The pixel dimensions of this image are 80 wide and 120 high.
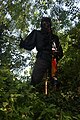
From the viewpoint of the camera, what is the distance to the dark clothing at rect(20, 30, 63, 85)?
689 cm

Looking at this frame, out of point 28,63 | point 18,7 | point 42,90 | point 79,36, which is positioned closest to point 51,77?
point 42,90

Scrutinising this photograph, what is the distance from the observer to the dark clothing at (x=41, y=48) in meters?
6.89

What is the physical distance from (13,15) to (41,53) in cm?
403

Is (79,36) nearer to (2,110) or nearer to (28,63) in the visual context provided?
(2,110)

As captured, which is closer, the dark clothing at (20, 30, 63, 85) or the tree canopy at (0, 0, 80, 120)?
the tree canopy at (0, 0, 80, 120)

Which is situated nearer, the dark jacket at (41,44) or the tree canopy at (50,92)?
the tree canopy at (50,92)

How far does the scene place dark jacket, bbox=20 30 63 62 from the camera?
Answer: 6969mm

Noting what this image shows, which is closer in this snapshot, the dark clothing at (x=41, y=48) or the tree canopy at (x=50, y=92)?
the tree canopy at (x=50, y=92)

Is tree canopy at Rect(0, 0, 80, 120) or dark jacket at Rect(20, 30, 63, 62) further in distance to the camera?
dark jacket at Rect(20, 30, 63, 62)

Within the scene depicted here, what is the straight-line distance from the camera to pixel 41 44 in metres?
6.98

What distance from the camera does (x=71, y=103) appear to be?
6.29 meters

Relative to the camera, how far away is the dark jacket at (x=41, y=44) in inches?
274

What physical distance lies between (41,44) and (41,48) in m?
0.10

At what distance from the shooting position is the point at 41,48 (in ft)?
22.9
